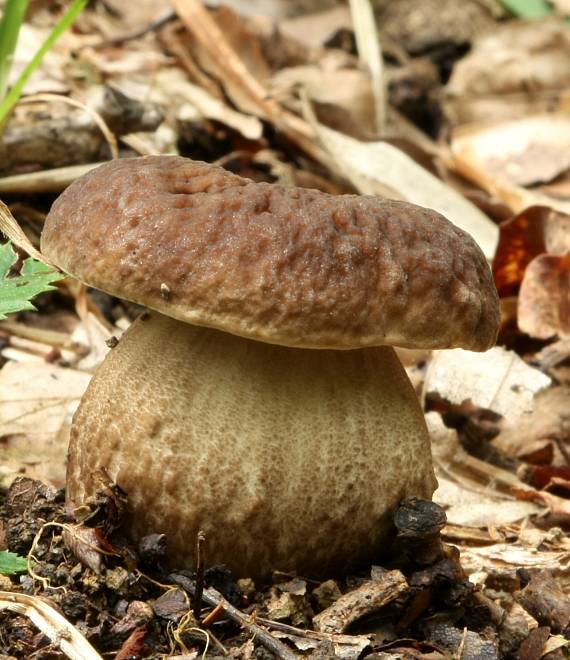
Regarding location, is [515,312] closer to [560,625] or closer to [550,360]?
[550,360]

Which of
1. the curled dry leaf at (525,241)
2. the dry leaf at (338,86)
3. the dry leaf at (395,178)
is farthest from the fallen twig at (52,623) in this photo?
the dry leaf at (338,86)

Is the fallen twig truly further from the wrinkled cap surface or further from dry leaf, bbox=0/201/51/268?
dry leaf, bbox=0/201/51/268

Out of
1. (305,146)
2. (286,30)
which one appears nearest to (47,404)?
(305,146)

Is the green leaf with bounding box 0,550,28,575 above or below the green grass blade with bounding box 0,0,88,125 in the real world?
below

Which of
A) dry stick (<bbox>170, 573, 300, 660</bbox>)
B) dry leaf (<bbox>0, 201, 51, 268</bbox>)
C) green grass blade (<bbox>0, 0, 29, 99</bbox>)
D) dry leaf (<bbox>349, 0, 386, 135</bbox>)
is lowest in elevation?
dry stick (<bbox>170, 573, 300, 660</bbox>)

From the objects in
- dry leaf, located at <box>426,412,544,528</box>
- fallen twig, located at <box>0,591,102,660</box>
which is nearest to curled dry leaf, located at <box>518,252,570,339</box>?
dry leaf, located at <box>426,412,544,528</box>

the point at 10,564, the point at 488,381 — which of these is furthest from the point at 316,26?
the point at 10,564
